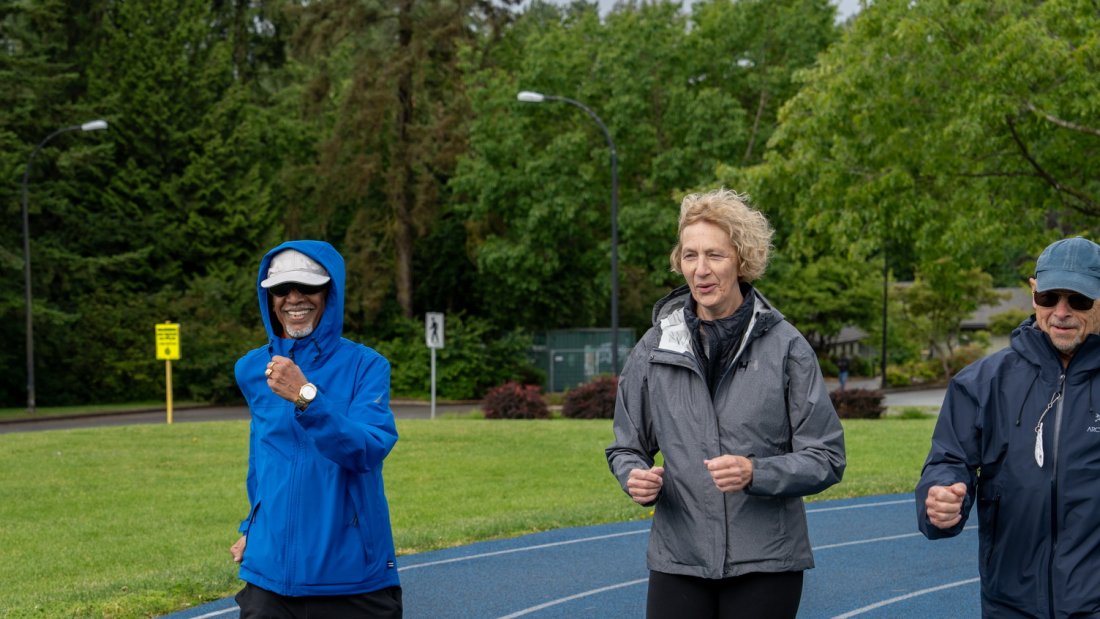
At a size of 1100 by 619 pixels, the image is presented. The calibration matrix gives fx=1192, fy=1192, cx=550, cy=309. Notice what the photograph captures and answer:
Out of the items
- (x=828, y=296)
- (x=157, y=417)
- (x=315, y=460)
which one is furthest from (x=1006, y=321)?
(x=315, y=460)

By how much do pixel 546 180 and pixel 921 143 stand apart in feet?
73.1

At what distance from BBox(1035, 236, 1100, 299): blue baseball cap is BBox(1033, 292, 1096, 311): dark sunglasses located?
0.02 metres

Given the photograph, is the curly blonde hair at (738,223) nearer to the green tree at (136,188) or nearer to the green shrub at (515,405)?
the green shrub at (515,405)

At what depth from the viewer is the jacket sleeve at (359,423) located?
145 inches

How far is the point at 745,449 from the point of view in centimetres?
367

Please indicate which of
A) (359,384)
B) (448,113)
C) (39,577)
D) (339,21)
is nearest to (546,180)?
(448,113)

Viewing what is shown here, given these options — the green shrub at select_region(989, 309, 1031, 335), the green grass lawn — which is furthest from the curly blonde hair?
the green shrub at select_region(989, 309, 1031, 335)

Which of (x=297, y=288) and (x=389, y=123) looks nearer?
(x=297, y=288)

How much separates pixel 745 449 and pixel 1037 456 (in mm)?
884

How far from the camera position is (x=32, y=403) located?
34125 millimetres

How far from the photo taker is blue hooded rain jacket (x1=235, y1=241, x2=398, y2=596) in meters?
3.84

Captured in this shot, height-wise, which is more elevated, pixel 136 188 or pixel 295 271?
pixel 136 188

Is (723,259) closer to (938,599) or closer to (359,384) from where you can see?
(359,384)

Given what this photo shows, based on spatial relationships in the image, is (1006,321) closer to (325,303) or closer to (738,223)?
(738,223)
